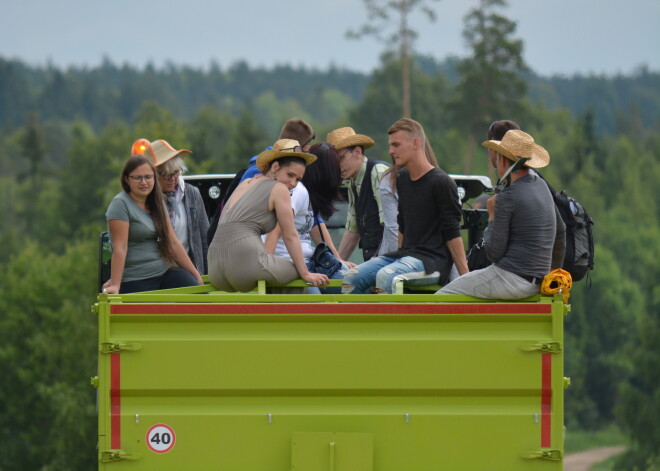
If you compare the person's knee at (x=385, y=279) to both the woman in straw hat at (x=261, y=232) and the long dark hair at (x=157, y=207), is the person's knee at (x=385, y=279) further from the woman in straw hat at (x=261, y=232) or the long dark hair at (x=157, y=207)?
the long dark hair at (x=157, y=207)

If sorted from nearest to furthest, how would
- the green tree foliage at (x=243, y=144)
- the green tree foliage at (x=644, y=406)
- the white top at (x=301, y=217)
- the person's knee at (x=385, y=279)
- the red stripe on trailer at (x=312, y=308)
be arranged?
the red stripe on trailer at (x=312, y=308) → the person's knee at (x=385, y=279) → the white top at (x=301, y=217) → the green tree foliage at (x=644, y=406) → the green tree foliage at (x=243, y=144)

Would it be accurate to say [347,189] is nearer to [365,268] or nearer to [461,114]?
[365,268]

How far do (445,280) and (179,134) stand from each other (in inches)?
2112

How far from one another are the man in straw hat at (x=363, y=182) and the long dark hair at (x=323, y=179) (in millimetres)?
52

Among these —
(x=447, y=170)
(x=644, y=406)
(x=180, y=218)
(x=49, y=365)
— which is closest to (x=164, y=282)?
(x=180, y=218)

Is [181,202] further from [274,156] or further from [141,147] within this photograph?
[274,156]

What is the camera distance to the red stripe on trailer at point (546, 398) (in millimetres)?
6047

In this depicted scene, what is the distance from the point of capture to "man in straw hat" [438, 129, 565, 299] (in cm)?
644

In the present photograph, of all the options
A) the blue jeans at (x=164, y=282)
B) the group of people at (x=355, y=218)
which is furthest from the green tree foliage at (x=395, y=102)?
the blue jeans at (x=164, y=282)

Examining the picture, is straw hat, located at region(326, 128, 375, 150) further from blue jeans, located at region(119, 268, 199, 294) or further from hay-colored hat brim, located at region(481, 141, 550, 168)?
hay-colored hat brim, located at region(481, 141, 550, 168)

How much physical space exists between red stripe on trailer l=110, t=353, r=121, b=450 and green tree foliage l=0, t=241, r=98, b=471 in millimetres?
41290

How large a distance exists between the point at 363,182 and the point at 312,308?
2709 millimetres

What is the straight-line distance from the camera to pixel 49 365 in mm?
53344

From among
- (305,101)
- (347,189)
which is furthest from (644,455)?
(305,101)
